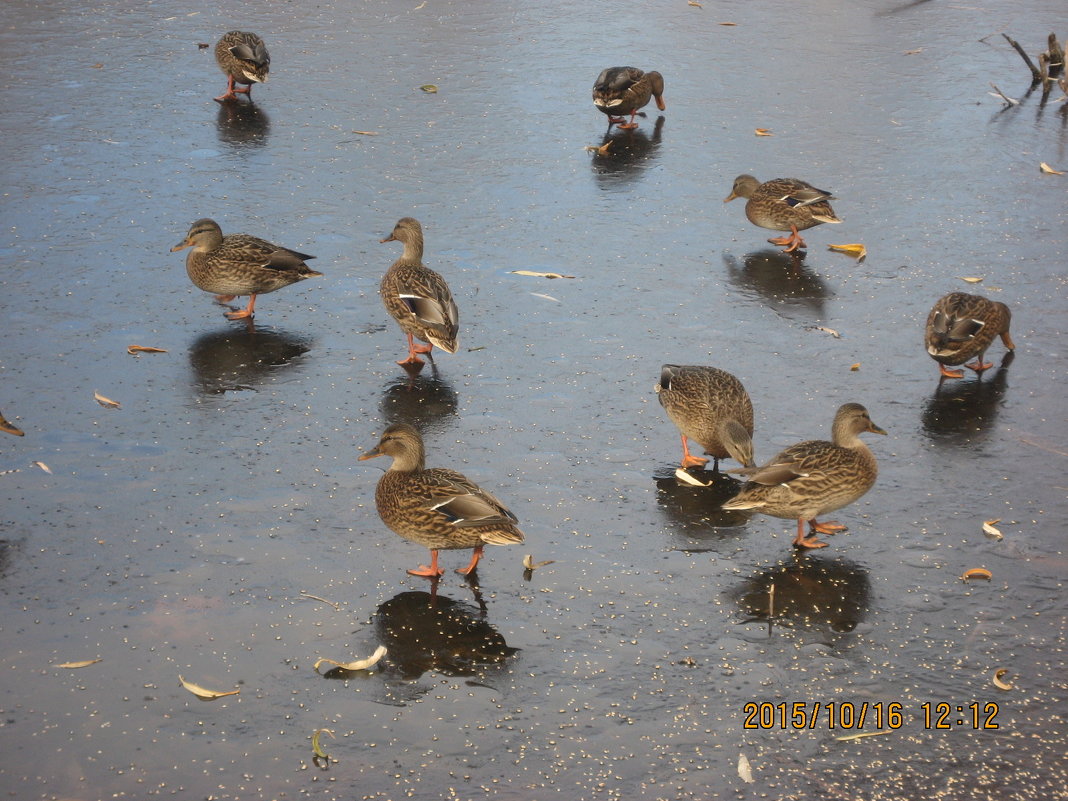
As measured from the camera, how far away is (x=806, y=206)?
9.85m

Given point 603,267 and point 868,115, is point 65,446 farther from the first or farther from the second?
point 868,115

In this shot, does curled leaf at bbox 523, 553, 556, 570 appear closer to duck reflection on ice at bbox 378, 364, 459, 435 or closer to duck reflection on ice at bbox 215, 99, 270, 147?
duck reflection on ice at bbox 378, 364, 459, 435

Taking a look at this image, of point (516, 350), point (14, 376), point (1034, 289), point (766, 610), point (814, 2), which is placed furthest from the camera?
point (814, 2)

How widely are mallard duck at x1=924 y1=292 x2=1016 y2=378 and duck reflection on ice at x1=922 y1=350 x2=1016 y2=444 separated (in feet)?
0.38

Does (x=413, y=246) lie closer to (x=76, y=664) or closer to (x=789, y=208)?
(x=789, y=208)

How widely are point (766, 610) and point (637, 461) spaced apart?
60.9 inches

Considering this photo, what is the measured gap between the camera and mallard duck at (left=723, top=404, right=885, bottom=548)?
20.3ft

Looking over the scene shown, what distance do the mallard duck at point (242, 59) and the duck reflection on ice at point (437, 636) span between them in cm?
824

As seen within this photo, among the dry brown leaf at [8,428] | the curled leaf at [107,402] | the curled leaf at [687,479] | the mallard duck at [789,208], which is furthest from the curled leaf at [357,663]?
the mallard duck at [789,208]

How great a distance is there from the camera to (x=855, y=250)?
9.88 m

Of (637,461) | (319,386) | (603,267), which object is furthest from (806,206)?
(319,386)

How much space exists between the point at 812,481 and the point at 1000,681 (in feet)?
4.41
